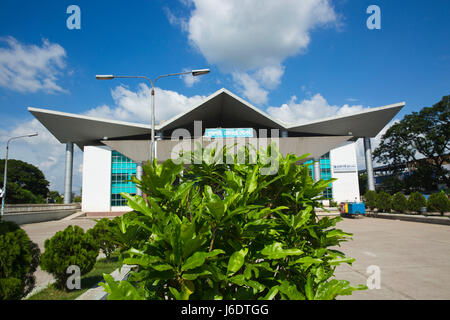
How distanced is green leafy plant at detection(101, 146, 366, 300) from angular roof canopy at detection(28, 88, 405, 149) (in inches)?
1142

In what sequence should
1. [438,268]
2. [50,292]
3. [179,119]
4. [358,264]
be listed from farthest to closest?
1. [179,119]
2. [358,264]
3. [438,268]
4. [50,292]

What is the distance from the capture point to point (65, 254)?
5.08m

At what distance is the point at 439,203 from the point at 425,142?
82.4ft

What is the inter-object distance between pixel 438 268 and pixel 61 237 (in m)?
8.61

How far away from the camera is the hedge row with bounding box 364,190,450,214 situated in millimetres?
18281

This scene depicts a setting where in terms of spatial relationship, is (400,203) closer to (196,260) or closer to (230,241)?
(230,241)

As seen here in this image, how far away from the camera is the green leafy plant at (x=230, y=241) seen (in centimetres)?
129

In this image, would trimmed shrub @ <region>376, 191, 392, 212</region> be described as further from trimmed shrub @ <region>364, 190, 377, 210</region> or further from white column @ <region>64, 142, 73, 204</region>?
white column @ <region>64, 142, 73, 204</region>

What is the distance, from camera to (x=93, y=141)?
40094 mm

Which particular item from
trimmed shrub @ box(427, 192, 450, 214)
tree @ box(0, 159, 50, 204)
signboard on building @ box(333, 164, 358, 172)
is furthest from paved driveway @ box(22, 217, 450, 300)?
tree @ box(0, 159, 50, 204)

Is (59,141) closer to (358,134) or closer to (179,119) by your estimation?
(179,119)
